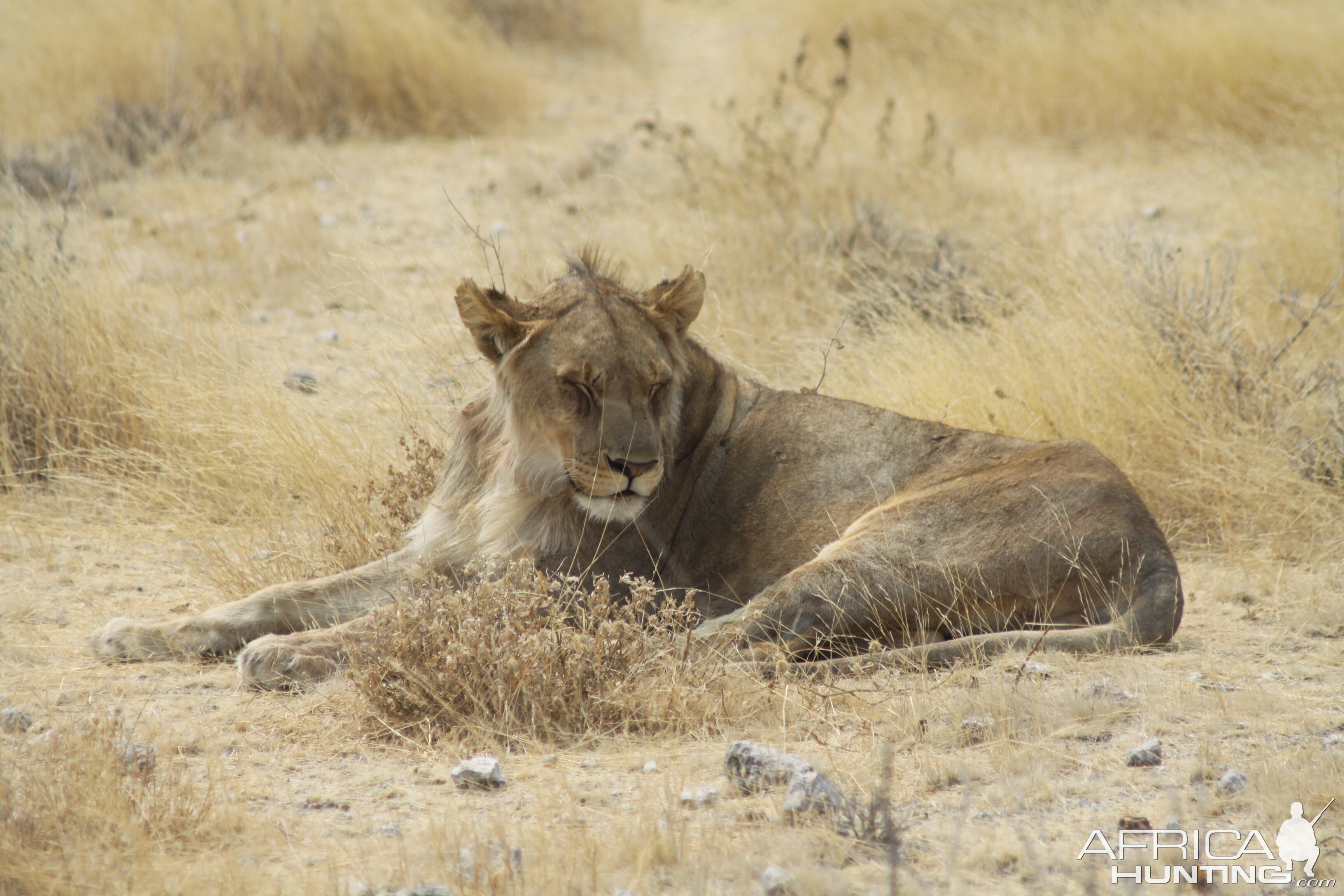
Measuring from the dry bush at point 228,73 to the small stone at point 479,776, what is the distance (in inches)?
387

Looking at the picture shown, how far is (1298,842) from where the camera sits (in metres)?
2.91

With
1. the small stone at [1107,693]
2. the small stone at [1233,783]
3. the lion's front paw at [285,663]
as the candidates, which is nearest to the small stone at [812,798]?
the small stone at [1233,783]

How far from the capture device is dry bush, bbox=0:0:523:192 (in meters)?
11.8

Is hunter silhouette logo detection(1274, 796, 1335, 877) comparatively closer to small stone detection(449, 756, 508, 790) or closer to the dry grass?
the dry grass

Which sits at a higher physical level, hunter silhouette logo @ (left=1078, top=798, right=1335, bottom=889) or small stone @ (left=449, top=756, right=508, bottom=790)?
hunter silhouette logo @ (left=1078, top=798, right=1335, bottom=889)

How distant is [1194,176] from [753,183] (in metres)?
4.46

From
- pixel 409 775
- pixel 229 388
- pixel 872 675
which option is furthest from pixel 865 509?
pixel 229 388

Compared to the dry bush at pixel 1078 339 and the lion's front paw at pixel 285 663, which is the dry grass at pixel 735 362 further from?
the lion's front paw at pixel 285 663

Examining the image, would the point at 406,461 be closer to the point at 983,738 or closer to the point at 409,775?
the point at 409,775

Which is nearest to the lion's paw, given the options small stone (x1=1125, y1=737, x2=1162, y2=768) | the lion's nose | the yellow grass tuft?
the lion's nose

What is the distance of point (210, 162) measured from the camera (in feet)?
37.7

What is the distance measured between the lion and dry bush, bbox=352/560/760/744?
1.06 feet

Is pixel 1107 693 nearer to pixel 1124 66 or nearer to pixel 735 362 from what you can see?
pixel 735 362

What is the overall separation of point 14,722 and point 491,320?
2040 mm
